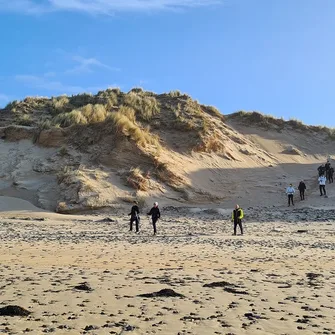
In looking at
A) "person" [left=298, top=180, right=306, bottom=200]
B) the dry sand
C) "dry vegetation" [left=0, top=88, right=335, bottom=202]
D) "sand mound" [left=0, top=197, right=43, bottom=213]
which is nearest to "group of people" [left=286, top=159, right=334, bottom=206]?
"person" [left=298, top=180, right=306, bottom=200]

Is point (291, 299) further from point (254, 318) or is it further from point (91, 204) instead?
point (91, 204)

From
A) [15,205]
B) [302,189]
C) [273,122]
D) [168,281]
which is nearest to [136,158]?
[15,205]

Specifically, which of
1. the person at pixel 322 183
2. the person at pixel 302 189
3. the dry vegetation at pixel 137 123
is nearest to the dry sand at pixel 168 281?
the person at pixel 302 189

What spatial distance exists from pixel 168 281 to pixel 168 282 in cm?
8

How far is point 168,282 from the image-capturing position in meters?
7.70

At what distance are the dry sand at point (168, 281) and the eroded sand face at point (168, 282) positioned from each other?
0.05 feet

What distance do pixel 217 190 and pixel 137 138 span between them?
5.73 meters

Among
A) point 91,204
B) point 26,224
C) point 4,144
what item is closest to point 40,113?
point 4,144

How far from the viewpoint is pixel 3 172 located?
2727 centimetres

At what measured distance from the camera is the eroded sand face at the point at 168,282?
5281 mm

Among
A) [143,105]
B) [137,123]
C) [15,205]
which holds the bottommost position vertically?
[15,205]

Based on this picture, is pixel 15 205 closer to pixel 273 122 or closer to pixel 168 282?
pixel 168 282

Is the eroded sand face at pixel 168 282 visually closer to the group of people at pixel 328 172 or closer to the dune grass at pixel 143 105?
the group of people at pixel 328 172

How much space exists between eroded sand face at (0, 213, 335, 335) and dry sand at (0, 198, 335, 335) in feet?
0.05
